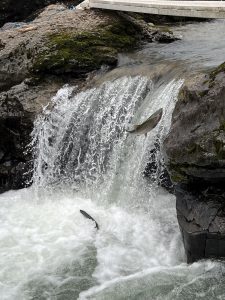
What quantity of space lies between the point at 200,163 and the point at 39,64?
6378mm

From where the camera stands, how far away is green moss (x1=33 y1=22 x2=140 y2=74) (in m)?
11.6

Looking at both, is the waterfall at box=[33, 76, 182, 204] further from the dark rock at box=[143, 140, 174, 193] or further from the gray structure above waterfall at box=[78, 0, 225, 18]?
the gray structure above waterfall at box=[78, 0, 225, 18]

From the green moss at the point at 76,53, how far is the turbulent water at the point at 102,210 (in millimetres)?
534

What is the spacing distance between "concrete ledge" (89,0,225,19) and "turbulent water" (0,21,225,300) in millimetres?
2029

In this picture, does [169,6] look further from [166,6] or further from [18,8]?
[18,8]

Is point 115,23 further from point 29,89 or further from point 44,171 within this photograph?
point 44,171

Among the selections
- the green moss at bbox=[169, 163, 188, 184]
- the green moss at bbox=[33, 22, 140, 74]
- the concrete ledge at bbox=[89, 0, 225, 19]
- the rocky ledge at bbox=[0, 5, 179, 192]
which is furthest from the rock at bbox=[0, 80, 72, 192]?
the green moss at bbox=[169, 163, 188, 184]

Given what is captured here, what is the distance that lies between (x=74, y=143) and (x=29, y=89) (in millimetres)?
2199

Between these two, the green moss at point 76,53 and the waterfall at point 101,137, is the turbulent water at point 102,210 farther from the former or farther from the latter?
the green moss at point 76,53

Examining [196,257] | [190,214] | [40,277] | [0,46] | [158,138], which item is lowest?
[40,277]

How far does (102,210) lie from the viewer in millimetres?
9297

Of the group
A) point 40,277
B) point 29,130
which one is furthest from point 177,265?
point 29,130

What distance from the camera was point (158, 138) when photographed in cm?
876

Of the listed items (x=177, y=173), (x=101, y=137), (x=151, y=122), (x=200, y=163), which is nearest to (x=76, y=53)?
(x=101, y=137)
